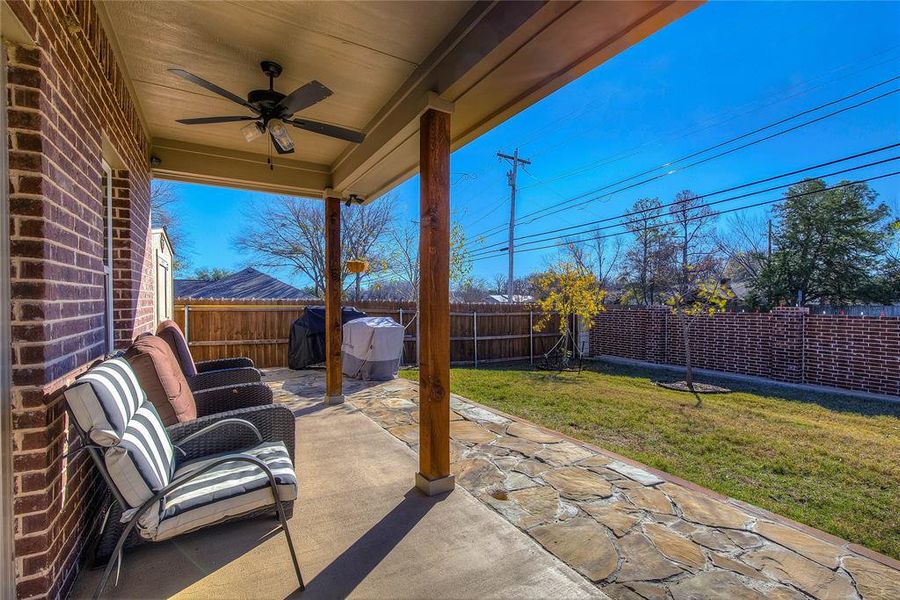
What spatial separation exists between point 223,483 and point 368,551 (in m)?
0.82

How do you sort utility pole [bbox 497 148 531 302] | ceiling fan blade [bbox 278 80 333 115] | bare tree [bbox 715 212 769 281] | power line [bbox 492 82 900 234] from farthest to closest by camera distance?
bare tree [bbox 715 212 769 281]
utility pole [bbox 497 148 531 302]
power line [bbox 492 82 900 234]
ceiling fan blade [bbox 278 80 333 115]

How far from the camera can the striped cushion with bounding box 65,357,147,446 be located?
150 centimetres

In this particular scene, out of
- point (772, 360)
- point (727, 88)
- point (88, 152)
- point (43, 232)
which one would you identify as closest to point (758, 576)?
point (43, 232)

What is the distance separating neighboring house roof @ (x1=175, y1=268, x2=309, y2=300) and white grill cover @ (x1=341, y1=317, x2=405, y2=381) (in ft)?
27.1

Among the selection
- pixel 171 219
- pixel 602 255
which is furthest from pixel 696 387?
pixel 171 219

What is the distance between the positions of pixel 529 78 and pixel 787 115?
10.1 meters

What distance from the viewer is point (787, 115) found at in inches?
355

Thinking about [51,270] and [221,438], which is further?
[221,438]

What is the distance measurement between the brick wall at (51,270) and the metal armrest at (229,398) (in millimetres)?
738

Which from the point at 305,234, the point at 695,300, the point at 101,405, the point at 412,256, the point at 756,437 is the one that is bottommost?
the point at 756,437

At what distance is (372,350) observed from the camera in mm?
6812

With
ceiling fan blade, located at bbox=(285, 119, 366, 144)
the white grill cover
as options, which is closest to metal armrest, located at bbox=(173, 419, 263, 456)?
ceiling fan blade, located at bbox=(285, 119, 366, 144)

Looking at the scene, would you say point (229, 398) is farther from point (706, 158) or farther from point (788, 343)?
A: point (706, 158)

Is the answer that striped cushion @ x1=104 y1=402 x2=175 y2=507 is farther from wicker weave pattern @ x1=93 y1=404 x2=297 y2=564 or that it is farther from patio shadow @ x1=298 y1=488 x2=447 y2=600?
patio shadow @ x1=298 y1=488 x2=447 y2=600
